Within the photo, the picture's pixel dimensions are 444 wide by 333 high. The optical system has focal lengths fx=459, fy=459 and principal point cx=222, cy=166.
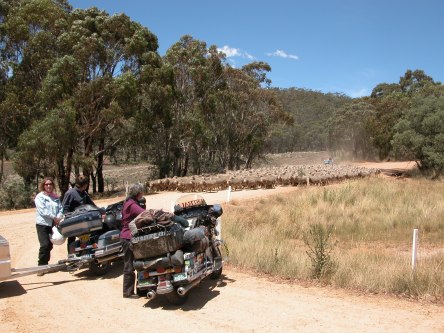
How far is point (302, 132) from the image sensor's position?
365ft

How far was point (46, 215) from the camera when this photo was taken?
28.4 feet

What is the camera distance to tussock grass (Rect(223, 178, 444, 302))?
292 inches

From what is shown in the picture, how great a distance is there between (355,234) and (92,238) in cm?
1022

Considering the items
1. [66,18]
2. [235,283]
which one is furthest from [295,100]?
[235,283]

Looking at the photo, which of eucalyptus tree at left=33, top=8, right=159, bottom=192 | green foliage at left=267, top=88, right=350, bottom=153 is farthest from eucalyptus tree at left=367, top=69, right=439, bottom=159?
eucalyptus tree at left=33, top=8, right=159, bottom=192

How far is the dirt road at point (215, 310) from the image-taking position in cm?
573

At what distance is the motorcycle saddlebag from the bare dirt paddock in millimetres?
803

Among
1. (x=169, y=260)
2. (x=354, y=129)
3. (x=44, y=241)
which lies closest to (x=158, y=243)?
→ (x=169, y=260)

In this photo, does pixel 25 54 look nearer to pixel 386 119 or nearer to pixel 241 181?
pixel 241 181

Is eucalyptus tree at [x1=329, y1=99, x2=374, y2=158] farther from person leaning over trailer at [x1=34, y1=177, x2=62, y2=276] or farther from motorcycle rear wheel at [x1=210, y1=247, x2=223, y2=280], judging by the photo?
person leaning over trailer at [x1=34, y1=177, x2=62, y2=276]

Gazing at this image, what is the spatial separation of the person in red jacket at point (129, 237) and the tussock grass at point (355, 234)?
260cm

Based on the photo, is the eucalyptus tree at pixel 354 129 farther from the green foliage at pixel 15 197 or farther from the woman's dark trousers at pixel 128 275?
the woman's dark trousers at pixel 128 275

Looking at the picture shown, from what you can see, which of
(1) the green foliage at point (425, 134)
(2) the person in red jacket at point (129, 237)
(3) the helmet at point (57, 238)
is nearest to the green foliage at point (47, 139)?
(3) the helmet at point (57, 238)

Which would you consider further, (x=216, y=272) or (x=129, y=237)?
(x=216, y=272)
